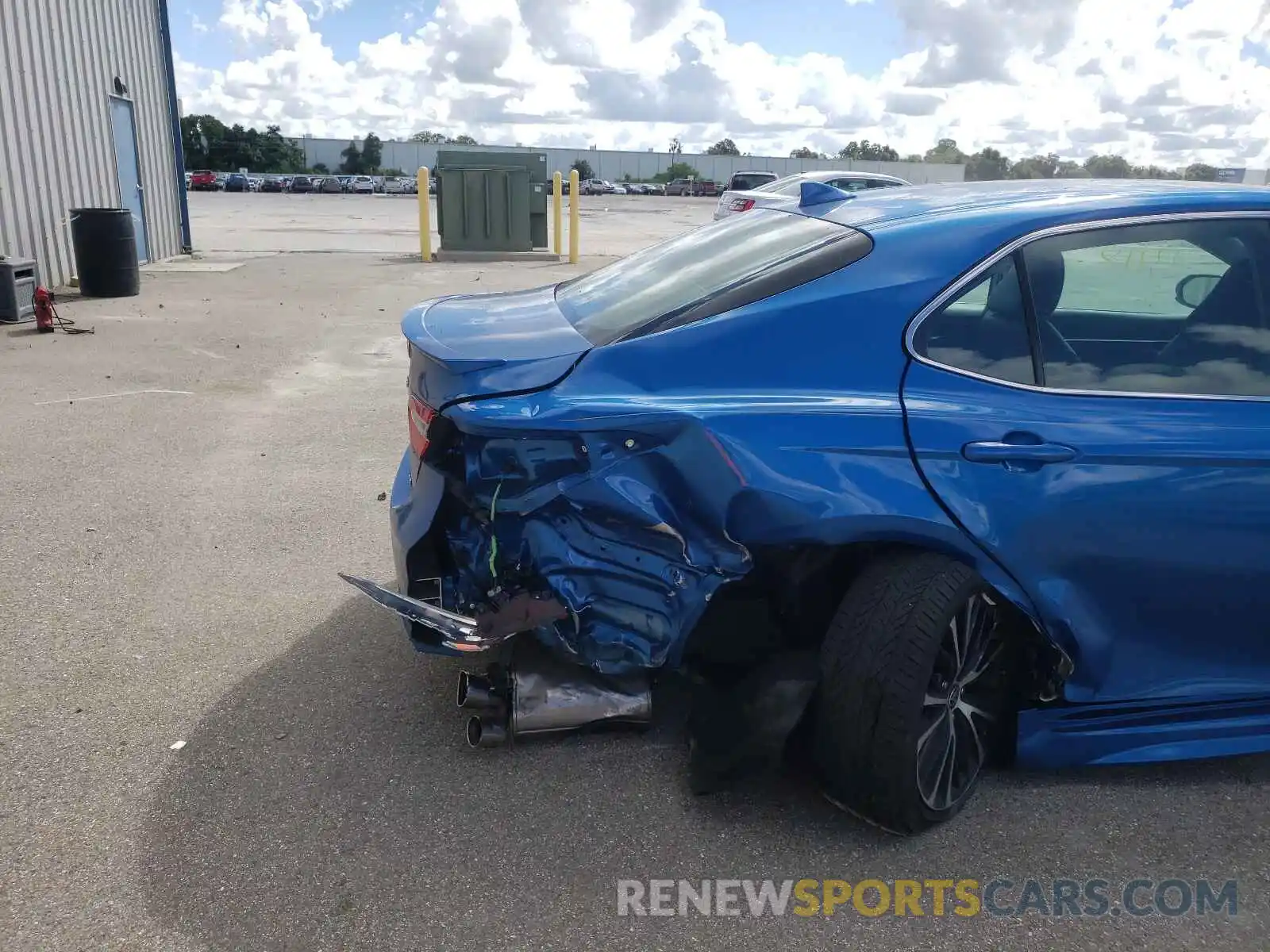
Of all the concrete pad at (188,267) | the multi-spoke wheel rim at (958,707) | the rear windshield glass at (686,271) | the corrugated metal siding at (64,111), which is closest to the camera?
the multi-spoke wheel rim at (958,707)

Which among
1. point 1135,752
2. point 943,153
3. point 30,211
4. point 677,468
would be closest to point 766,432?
point 677,468

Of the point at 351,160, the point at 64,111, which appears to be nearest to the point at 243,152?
the point at 351,160

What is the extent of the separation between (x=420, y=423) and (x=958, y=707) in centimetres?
173

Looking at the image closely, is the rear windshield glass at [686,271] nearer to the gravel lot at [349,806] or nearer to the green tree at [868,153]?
the gravel lot at [349,806]

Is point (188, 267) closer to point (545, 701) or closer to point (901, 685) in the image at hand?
point (545, 701)

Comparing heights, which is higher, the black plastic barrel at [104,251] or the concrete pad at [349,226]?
the black plastic barrel at [104,251]

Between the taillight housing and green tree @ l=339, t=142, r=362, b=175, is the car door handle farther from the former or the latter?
green tree @ l=339, t=142, r=362, b=175

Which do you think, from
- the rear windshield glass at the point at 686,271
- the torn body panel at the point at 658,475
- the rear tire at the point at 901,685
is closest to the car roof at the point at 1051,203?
the rear windshield glass at the point at 686,271

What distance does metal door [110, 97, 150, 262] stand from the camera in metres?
14.8

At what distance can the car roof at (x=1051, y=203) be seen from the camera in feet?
9.35

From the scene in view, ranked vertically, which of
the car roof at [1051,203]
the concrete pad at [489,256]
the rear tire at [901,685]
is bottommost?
Answer: the concrete pad at [489,256]

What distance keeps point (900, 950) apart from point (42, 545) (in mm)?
4064

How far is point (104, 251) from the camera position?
12391mm

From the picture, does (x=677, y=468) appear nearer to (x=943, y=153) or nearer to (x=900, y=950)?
(x=900, y=950)
